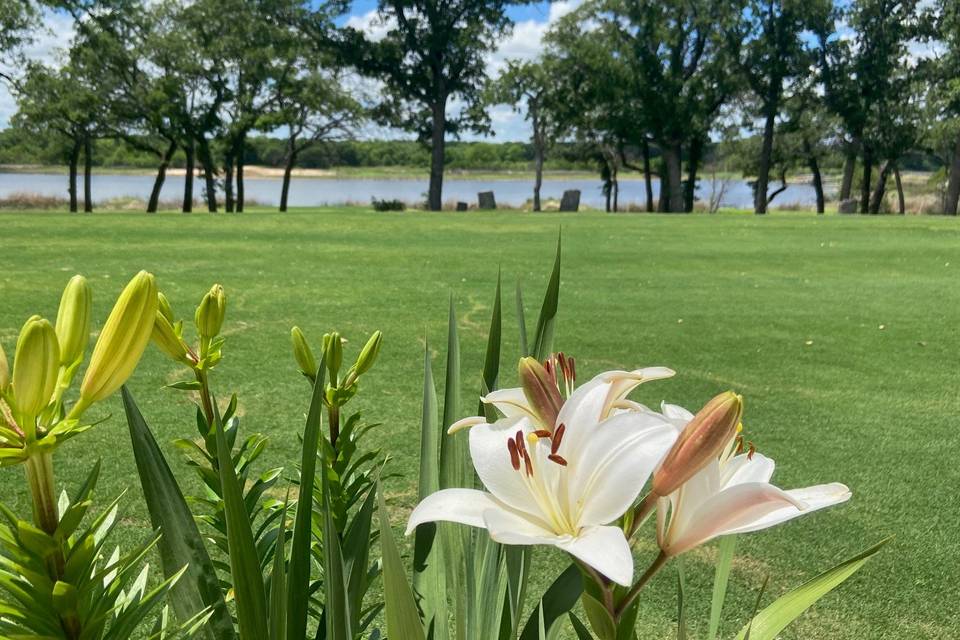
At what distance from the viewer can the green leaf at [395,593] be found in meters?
0.46

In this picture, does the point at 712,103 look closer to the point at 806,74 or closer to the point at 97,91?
the point at 806,74

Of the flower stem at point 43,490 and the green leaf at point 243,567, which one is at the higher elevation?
the flower stem at point 43,490

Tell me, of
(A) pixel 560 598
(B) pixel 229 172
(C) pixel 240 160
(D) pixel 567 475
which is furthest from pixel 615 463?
(C) pixel 240 160

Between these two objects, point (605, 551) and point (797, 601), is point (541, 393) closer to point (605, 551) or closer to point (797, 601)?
point (605, 551)

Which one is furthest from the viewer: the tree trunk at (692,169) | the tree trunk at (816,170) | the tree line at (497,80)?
the tree trunk at (816,170)

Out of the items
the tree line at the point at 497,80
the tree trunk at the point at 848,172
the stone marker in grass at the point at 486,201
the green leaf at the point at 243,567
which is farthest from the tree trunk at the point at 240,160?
the green leaf at the point at 243,567

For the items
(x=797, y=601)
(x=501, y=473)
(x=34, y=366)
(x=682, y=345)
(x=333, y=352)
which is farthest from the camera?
(x=682, y=345)

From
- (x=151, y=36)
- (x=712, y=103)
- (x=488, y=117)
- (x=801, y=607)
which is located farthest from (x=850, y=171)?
(x=801, y=607)

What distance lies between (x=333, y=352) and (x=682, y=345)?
3.92 meters

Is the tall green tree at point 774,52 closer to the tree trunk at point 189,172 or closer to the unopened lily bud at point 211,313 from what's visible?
the tree trunk at point 189,172

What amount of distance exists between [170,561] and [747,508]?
0.45 metres

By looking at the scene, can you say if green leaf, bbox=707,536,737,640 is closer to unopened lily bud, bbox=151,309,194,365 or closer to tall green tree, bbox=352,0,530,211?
unopened lily bud, bbox=151,309,194,365

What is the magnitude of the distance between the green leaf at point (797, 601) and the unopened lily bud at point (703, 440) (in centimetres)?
20

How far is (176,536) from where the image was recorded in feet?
2.04
